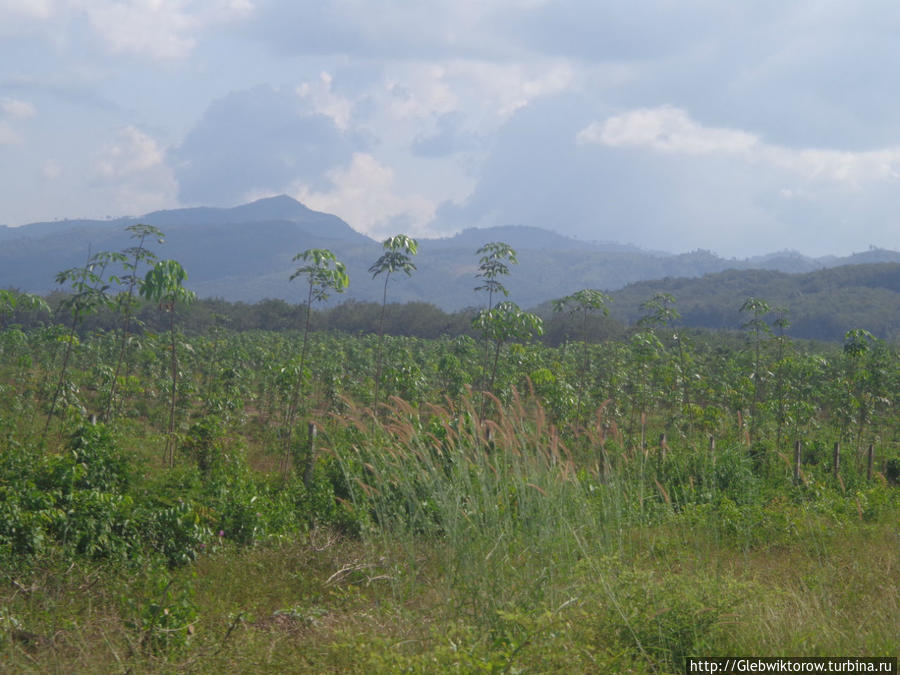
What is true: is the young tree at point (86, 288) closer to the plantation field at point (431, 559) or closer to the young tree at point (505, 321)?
the plantation field at point (431, 559)

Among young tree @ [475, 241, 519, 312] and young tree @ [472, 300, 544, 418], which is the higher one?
young tree @ [475, 241, 519, 312]

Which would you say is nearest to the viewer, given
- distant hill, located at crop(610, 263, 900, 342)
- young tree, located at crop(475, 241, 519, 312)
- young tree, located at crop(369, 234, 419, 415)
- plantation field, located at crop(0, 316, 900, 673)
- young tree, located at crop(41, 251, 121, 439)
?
plantation field, located at crop(0, 316, 900, 673)

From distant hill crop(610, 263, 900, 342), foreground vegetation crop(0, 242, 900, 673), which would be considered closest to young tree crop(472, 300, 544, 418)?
foreground vegetation crop(0, 242, 900, 673)

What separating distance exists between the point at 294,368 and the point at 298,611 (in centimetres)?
610

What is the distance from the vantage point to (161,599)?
4527 millimetres

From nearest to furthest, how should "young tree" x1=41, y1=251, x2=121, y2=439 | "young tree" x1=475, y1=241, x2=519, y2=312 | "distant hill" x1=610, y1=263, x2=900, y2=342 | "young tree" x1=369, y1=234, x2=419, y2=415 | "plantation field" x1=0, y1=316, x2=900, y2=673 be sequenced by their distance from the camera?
"plantation field" x1=0, y1=316, x2=900, y2=673 < "young tree" x1=41, y1=251, x2=121, y2=439 < "young tree" x1=369, y1=234, x2=419, y2=415 < "young tree" x1=475, y1=241, x2=519, y2=312 < "distant hill" x1=610, y1=263, x2=900, y2=342

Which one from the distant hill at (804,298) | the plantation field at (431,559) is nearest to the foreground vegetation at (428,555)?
the plantation field at (431,559)

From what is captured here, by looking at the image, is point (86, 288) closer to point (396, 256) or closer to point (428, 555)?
point (396, 256)

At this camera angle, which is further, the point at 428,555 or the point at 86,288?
the point at 86,288

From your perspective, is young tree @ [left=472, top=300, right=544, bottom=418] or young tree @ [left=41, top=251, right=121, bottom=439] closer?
young tree @ [left=41, top=251, right=121, bottom=439]

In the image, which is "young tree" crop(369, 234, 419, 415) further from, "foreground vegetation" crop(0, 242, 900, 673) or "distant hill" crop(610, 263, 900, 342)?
"distant hill" crop(610, 263, 900, 342)

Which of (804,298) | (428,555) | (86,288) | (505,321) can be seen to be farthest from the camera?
(804,298)

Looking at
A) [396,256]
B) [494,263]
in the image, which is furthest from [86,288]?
[494,263]

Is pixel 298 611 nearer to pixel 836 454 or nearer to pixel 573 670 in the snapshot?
pixel 573 670
